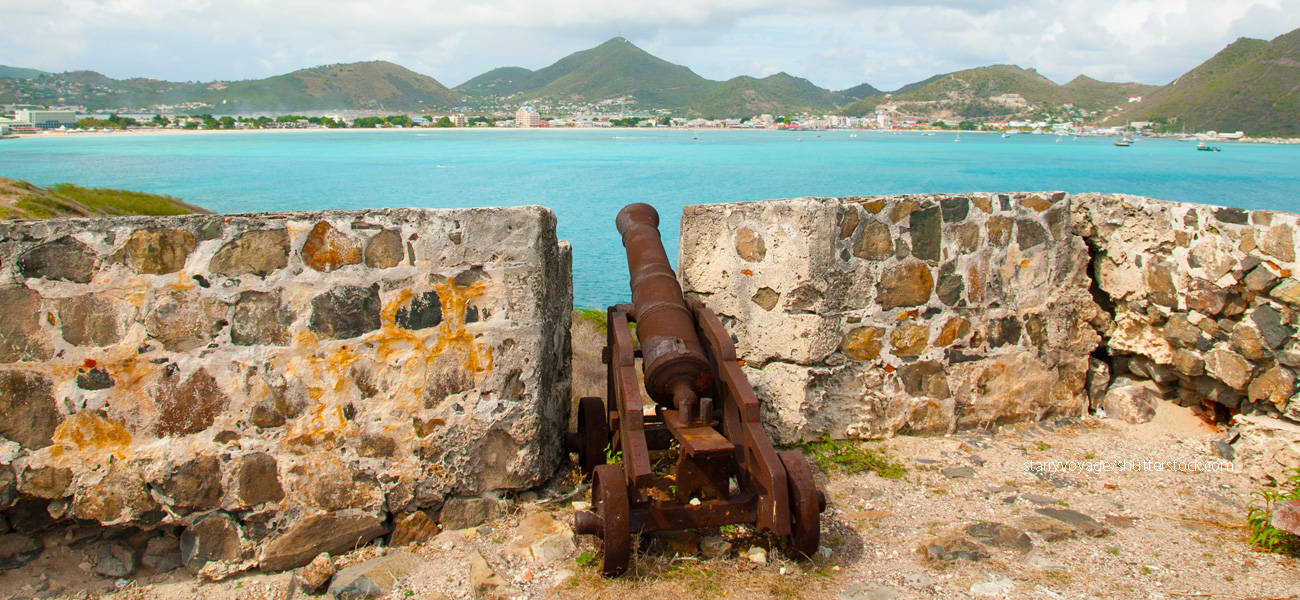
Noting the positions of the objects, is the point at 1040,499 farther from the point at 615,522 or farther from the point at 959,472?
the point at 615,522

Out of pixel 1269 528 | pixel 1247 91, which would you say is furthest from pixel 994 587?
pixel 1247 91

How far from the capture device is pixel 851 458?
416cm

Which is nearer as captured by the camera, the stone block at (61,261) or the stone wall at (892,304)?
the stone block at (61,261)

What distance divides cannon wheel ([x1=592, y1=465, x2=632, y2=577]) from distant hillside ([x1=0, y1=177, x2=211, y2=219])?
24.3 feet

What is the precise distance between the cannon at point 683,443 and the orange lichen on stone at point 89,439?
5.63ft

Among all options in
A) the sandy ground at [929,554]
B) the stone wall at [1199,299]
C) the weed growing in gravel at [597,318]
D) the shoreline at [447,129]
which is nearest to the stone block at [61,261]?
the sandy ground at [929,554]

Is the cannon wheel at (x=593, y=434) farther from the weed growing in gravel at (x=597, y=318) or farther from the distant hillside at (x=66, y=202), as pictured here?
the weed growing in gravel at (x=597, y=318)

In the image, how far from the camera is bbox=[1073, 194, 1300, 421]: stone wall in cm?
410

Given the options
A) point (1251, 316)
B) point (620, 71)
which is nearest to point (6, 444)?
point (1251, 316)

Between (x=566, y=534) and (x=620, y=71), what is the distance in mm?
196640

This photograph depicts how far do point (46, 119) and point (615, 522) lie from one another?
512 ft

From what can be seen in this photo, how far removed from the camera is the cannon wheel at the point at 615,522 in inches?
115

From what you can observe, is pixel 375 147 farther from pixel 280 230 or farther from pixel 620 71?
pixel 620 71

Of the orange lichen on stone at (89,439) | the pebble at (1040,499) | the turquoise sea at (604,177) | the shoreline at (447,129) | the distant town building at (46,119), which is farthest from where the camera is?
the distant town building at (46,119)
